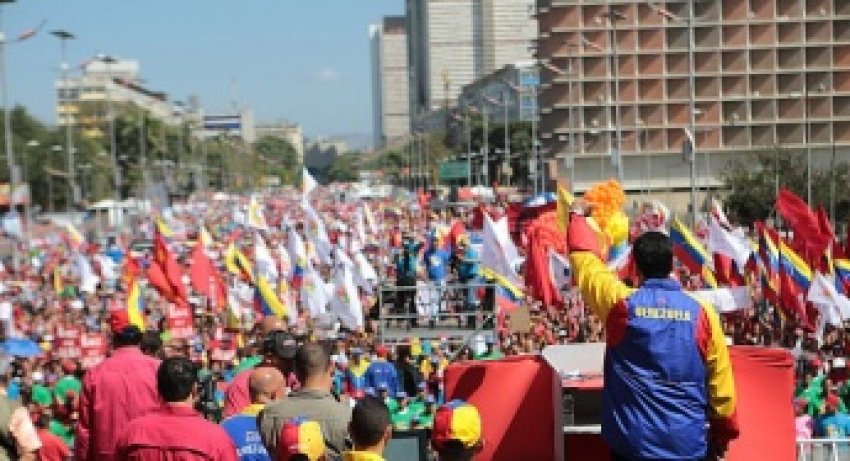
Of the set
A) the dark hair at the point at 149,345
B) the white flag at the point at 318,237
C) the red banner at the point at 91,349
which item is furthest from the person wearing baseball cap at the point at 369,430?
the white flag at the point at 318,237

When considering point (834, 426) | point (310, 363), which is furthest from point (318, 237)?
point (310, 363)

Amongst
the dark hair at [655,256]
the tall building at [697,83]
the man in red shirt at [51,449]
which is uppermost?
the tall building at [697,83]

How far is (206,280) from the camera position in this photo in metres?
26.8

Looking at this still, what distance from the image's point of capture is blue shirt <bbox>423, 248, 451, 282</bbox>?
2270cm

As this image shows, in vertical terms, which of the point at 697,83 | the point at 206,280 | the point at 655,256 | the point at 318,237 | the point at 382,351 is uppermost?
the point at 697,83

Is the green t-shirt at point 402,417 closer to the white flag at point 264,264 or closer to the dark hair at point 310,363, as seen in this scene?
the dark hair at point 310,363

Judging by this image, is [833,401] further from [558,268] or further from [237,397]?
[237,397]

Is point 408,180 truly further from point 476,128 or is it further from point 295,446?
point 295,446

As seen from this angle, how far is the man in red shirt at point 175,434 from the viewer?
217 inches

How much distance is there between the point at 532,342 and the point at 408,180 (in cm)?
13377

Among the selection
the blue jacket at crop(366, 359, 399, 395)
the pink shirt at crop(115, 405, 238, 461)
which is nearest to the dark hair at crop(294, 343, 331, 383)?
the pink shirt at crop(115, 405, 238, 461)

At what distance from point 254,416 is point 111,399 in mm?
1162

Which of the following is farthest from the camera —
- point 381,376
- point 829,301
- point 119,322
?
point 829,301

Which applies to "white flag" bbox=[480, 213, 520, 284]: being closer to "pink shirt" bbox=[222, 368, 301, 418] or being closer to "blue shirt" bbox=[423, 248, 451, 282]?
"blue shirt" bbox=[423, 248, 451, 282]
